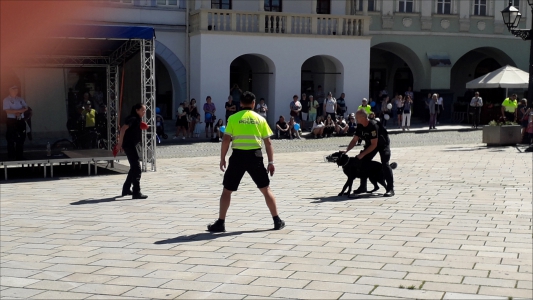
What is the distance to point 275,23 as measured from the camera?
96.7 feet

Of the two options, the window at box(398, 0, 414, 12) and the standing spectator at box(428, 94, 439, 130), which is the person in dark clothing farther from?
the window at box(398, 0, 414, 12)

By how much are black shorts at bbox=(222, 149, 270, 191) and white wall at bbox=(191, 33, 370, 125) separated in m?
19.9

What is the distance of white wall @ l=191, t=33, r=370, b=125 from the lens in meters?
28.4

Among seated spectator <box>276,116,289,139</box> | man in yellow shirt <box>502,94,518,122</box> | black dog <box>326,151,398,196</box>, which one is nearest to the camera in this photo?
black dog <box>326,151,398,196</box>

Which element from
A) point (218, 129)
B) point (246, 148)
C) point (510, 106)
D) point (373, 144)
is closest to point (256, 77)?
point (218, 129)

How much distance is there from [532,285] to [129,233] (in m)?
4.89

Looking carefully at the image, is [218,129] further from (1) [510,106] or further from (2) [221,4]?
(1) [510,106]

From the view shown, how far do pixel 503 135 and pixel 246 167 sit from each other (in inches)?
632

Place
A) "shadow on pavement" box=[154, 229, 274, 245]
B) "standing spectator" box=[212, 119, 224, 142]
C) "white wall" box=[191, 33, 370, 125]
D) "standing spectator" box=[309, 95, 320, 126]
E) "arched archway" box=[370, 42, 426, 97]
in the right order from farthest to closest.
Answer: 1. "arched archway" box=[370, 42, 426, 97]
2. "standing spectator" box=[309, 95, 320, 126]
3. "white wall" box=[191, 33, 370, 125]
4. "standing spectator" box=[212, 119, 224, 142]
5. "shadow on pavement" box=[154, 229, 274, 245]

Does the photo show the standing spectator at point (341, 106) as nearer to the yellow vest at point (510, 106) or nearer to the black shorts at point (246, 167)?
the yellow vest at point (510, 106)

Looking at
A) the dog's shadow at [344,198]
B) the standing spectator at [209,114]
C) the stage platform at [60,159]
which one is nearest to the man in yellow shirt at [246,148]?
the dog's shadow at [344,198]

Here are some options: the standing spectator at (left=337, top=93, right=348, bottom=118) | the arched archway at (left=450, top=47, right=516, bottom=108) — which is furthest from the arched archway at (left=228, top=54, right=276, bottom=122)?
the arched archway at (left=450, top=47, right=516, bottom=108)

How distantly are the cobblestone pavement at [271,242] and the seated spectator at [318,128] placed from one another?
41.4ft

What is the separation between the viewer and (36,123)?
23.5 meters
